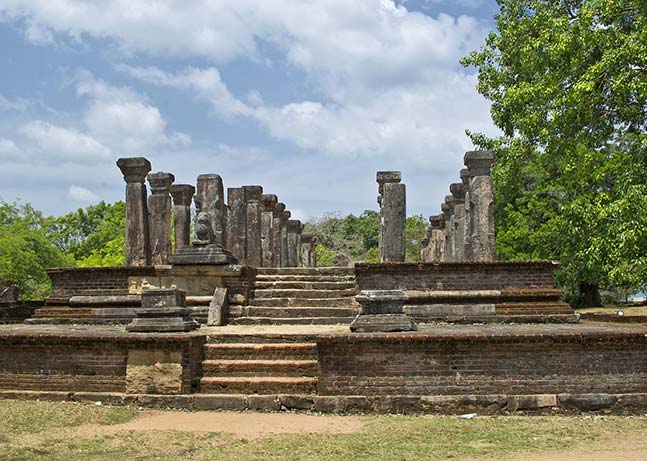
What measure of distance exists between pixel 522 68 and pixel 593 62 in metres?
3.03

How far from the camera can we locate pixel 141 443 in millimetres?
6199

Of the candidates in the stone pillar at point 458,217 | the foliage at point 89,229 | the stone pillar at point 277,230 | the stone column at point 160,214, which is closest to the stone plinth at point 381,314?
the stone column at point 160,214

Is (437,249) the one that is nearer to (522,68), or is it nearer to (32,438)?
(522,68)

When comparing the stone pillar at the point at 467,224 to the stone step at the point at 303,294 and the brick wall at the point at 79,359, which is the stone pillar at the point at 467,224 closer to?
the stone step at the point at 303,294

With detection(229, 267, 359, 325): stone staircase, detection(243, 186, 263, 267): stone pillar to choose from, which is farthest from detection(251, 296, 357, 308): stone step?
detection(243, 186, 263, 267): stone pillar

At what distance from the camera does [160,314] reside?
356 inches

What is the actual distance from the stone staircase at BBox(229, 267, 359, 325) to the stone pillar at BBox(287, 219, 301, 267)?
15771mm

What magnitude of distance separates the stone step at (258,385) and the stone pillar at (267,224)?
547 inches

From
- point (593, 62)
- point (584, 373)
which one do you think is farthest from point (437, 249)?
point (584, 373)

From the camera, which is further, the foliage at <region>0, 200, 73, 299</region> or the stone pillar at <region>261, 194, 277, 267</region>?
the foliage at <region>0, 200, 73, 299</region>

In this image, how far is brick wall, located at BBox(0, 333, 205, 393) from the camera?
807 cm

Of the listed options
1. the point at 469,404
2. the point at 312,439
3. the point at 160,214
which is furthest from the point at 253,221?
the point at 312,439

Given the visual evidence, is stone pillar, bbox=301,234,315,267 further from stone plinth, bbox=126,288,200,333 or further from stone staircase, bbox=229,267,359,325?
stone plinth, bbox=126,288,200,333

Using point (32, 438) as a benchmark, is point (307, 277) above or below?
above
